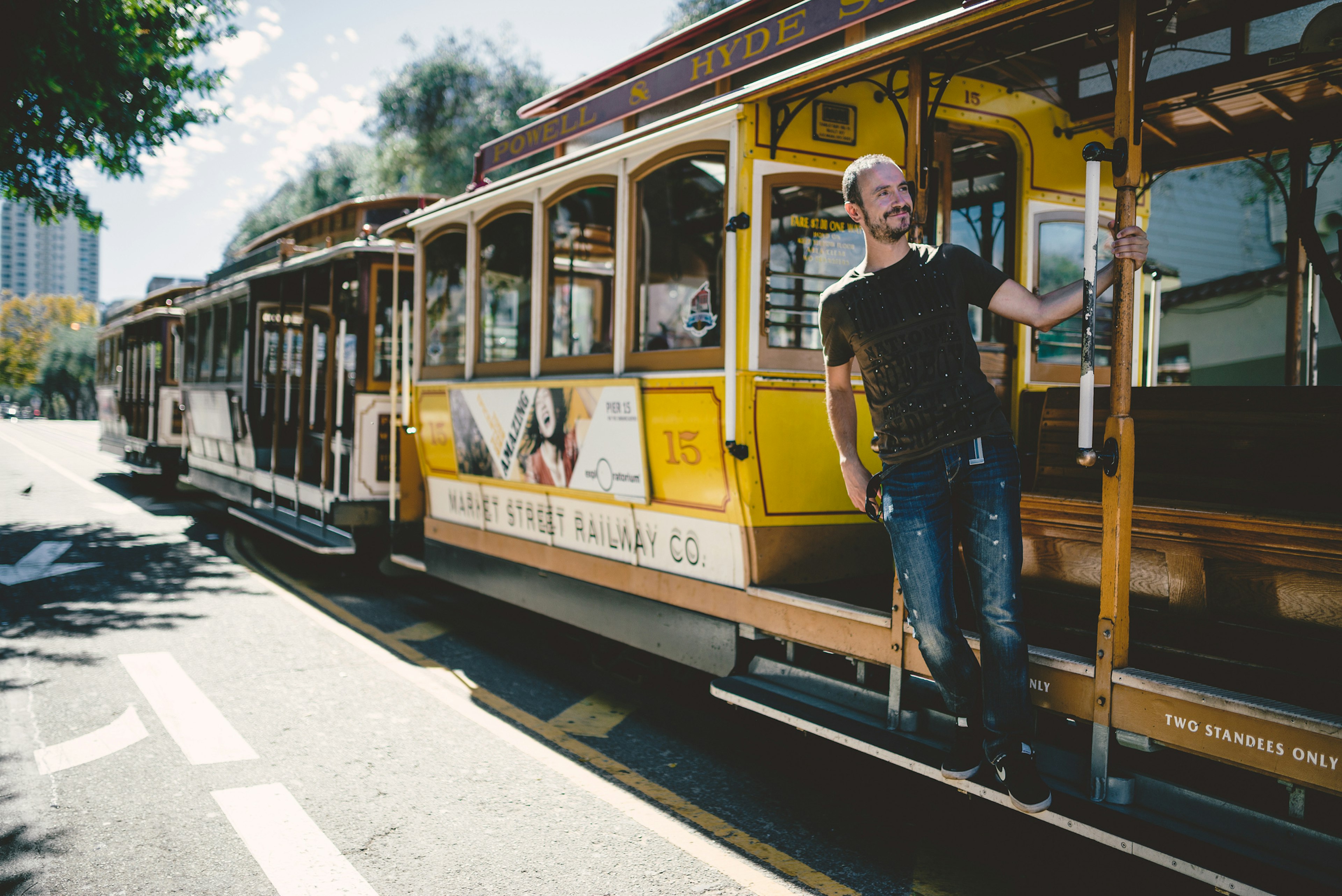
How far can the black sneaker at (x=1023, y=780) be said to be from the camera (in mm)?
2848

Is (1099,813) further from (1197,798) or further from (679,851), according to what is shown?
(679,851)

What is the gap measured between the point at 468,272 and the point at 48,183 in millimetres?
8498

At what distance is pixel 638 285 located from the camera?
4922 millimetres

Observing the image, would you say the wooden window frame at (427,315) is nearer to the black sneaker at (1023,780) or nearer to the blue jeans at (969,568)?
the blue jeans at (969,568)

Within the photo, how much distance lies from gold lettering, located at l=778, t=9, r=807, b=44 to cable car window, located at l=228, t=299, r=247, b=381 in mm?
9005

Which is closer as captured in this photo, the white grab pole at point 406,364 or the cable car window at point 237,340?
the white grab pole at point 406,364

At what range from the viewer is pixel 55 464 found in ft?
71.3

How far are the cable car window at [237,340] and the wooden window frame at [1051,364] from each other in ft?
30.0

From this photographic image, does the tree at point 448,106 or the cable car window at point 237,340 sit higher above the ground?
the tree at point 448,106

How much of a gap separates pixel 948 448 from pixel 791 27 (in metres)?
2.06

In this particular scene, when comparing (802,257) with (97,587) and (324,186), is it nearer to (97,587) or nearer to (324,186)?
(97,587)

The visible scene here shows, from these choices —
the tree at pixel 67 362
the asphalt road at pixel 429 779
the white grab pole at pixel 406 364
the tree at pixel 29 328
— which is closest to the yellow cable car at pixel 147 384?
the white grab pole at pixel 406 364

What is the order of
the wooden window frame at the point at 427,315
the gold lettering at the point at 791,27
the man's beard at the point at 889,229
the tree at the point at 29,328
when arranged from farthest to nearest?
the tree at the point at 29,328, the wooden window frame at the point at 427,315, the gold lettering at the point at 791,27, the man's beard at the point at 889,229

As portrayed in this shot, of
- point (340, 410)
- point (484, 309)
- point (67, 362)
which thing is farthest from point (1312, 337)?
point (67, 362)
